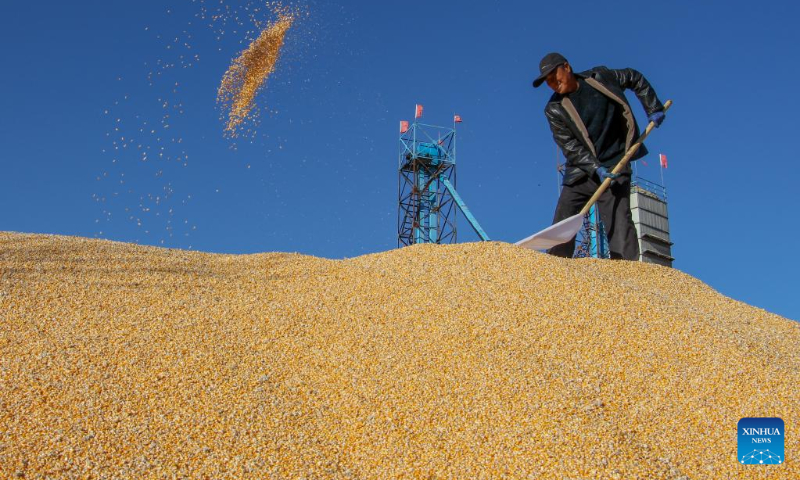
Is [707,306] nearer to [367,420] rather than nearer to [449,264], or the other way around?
[449,264]

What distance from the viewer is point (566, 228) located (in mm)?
5781

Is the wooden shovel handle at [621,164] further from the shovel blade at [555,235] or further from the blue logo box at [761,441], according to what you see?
the blue logo box at [761,441]

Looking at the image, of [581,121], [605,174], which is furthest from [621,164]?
[581,121]

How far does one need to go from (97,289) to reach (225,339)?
131 centimetres

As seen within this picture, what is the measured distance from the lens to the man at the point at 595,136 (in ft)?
19.0

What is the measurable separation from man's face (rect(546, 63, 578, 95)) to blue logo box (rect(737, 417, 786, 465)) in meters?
3.47

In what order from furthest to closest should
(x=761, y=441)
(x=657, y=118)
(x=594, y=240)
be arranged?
(x=594, y=240), (x=657, y=118), (x=761, y=441)

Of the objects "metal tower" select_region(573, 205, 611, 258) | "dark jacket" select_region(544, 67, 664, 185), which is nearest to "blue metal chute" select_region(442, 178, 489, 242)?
"metal tower" select_region(573, 205, 611, 258)

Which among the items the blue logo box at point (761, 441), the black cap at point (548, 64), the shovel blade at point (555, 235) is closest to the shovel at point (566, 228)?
the shovel blade at point (555, 235)

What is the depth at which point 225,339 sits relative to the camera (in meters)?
3.68

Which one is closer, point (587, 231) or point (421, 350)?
point (421, 350)

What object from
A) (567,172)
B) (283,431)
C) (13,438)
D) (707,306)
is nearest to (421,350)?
(283,431)

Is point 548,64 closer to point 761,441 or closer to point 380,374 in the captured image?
point 380,374

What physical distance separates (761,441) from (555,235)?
300cm
